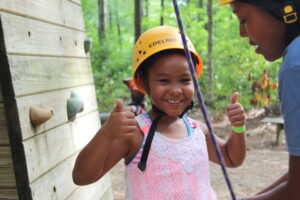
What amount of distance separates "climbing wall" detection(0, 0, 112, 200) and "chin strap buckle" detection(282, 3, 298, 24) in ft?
4.37

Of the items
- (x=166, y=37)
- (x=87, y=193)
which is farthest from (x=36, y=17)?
(x=87, y=193)

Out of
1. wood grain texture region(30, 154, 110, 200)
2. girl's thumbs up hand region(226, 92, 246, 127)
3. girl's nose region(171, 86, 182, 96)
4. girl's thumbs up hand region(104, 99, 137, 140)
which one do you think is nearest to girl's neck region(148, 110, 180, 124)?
girl's nose region(171, 86, 182, 96)

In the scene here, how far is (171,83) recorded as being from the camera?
1851 millimetres

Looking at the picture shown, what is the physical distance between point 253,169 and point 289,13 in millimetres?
5369

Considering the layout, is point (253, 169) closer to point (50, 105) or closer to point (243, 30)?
point (50, 105)

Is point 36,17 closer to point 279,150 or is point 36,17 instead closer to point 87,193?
point 87,193

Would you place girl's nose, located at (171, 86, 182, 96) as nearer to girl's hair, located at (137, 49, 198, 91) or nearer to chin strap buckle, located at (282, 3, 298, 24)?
girl's hair, located at (137, 49, 198, 91)

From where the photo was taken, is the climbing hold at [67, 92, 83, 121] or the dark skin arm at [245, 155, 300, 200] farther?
the climbing hold at [67, 92, 83, 121]

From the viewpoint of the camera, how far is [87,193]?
2.66 m

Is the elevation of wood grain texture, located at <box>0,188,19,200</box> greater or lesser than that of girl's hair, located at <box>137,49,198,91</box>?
lesser

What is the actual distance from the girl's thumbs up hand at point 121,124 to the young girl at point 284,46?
0.60 m

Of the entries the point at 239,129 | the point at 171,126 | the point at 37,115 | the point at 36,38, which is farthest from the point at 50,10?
the point at 239,129

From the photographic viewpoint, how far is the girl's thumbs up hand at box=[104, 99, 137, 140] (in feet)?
4.91

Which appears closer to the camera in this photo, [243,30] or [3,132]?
[243,30]
